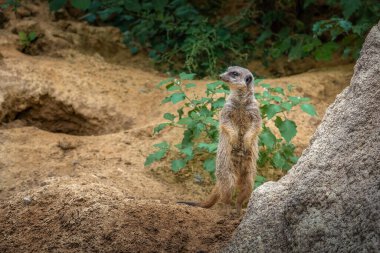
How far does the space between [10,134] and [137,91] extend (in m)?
1.17

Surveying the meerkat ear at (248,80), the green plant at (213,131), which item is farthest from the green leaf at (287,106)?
the meerkat ear at (248,80)

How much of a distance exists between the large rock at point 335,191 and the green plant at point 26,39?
3.33 meters

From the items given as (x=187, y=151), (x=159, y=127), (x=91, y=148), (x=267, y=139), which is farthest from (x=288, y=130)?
(x=91, y=148)

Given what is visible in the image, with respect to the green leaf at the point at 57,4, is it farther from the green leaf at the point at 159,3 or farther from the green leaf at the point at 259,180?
the green leaf at the point at 259,180

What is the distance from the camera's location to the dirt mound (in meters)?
2.87

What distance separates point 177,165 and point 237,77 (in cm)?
68

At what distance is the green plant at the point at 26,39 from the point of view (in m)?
5.40

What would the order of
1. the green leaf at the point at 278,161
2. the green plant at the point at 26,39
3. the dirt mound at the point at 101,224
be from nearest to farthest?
the dirt mound at the point at 101,224
the green leaf at the point at 278,161
the green plant at the point at 26,39

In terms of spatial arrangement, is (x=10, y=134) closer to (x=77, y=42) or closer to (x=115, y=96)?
(x=115, y=96)

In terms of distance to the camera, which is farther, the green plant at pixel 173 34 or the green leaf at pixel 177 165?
the green plant at pixel 173 34

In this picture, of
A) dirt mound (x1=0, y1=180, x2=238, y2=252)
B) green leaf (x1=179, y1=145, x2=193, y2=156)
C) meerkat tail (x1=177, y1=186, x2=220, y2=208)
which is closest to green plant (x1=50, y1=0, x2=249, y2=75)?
green leaf (x1=179, y1=145, x2=193, y2=156)

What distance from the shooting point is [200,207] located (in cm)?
349

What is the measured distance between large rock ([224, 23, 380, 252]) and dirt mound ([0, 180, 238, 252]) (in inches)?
14.0

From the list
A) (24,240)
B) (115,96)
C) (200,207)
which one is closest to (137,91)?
(115,96)
